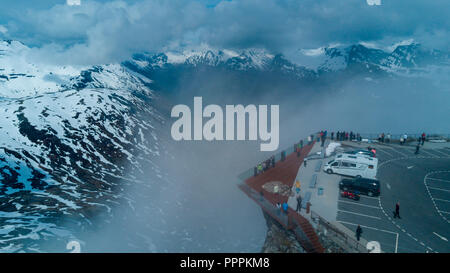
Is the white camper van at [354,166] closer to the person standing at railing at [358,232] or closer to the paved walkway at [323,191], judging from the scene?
the paved walkway at [323,191]

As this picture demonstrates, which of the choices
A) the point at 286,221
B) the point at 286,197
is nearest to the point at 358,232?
the point at 286,221

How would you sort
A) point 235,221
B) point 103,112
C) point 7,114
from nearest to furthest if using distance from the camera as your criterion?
point 235,221 < point 7,114 < point 103,112

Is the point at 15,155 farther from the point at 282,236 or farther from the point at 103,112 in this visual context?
the point at 282,236

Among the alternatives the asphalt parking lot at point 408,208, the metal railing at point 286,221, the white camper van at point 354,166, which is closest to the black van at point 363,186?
the asphalt parking lot at point 408,208

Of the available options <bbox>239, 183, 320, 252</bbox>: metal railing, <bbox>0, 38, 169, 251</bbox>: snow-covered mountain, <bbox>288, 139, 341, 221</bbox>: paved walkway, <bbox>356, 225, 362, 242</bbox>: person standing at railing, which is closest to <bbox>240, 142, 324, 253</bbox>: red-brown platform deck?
<bbox>239, 183, 320, 252</bbox>: metal railing

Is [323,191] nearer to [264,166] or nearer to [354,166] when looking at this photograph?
[354,166]

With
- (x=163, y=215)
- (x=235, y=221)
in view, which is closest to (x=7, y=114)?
(x=163, y=215)

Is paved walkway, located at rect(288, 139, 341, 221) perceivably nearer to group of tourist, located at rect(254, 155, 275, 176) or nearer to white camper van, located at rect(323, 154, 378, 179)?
white camper van, located at rect(323, 154, 378, 179)
